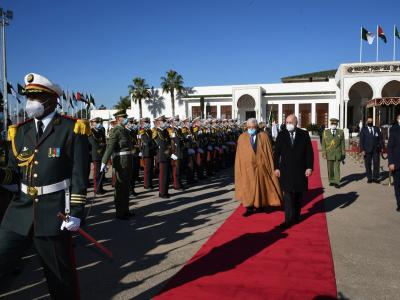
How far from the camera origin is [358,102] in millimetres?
46250

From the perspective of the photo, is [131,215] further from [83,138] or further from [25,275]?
[83,138]

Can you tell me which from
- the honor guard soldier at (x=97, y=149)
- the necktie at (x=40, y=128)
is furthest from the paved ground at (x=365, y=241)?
the honor guard soldier at (x=97, y=149)

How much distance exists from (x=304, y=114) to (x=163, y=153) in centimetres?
4232

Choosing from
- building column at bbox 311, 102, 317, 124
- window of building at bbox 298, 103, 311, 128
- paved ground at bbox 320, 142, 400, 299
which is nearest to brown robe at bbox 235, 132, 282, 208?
paved ground at bbox 320, 142, 400, 299

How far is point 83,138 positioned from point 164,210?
16.8ft

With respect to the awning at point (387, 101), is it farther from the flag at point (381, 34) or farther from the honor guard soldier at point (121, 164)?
the honor guard soldier at point (121, 164)

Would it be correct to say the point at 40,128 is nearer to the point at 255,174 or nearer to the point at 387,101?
the point at 255,174

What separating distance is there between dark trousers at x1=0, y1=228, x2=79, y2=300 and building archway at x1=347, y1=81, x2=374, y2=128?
149 ft

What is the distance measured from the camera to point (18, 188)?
3.41 metres

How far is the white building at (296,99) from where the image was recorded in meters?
39.8

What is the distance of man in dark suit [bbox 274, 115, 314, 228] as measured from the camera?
6.85 meters

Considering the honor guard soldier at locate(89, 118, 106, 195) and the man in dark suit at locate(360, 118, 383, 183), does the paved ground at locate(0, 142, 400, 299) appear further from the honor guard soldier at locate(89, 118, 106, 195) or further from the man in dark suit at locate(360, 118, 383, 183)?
the man in dark suit at locate(360, 118, 383, 183)

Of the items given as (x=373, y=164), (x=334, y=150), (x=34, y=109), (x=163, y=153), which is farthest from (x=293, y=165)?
(x=373, y=164)

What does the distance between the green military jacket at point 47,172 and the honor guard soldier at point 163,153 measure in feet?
20.4
